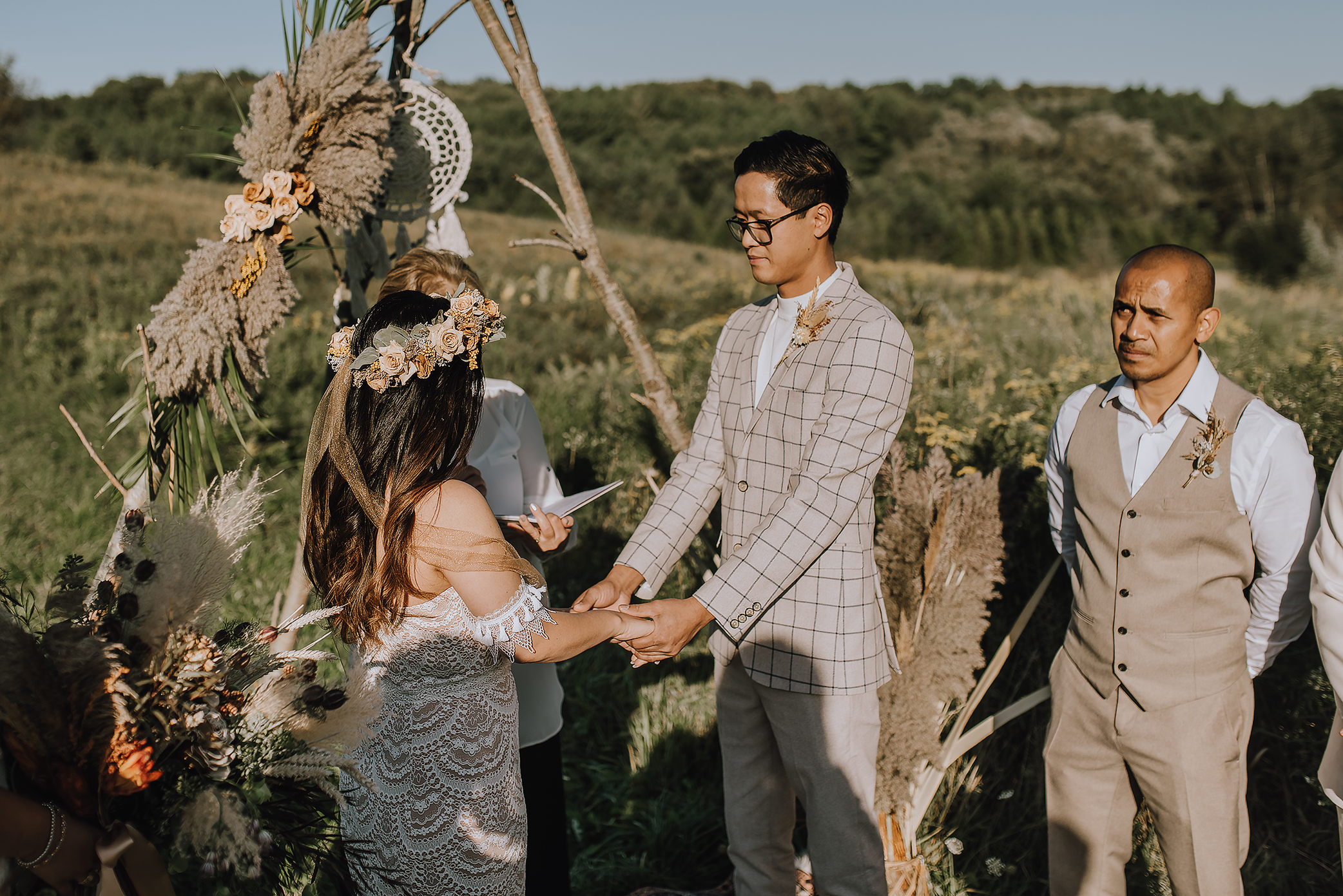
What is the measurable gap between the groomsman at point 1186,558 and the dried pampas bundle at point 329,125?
2.30 m

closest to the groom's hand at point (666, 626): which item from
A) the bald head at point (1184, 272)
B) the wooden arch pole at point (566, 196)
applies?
the wooden arch pole at point (566, 196)

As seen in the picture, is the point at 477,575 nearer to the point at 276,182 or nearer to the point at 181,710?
the point at 181,710

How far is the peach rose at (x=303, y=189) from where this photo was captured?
8.66 feet

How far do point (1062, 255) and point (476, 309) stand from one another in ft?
141

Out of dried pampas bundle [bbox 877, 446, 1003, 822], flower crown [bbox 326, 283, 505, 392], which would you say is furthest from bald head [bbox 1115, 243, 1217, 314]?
flower crown [bbox 326, 283, 505, 392]

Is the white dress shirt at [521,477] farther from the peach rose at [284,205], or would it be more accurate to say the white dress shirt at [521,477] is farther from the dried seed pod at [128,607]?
the dried seed pod at [128,607]

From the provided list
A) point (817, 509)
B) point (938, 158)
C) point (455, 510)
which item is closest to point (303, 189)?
point (455, 510)

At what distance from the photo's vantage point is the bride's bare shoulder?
1800 mm

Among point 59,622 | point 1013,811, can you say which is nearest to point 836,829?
point 1013,811

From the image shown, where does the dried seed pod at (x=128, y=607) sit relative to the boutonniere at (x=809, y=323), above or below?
below

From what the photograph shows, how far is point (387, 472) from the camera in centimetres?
180

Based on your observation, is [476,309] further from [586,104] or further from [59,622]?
[586,104]

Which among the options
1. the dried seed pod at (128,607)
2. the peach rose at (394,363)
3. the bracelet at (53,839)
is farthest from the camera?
the peach rose at (394,363)

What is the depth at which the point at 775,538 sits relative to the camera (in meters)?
2.28
